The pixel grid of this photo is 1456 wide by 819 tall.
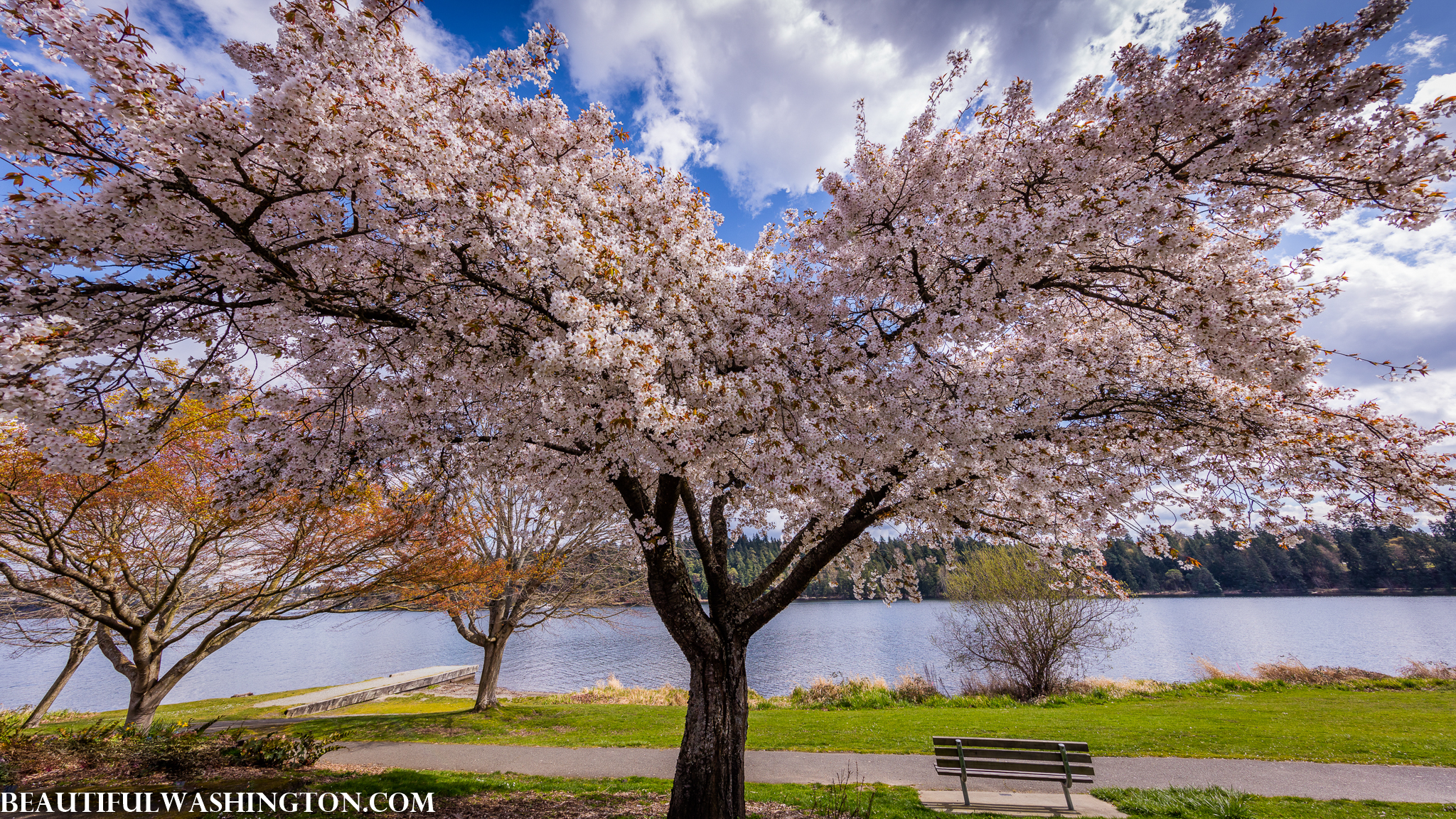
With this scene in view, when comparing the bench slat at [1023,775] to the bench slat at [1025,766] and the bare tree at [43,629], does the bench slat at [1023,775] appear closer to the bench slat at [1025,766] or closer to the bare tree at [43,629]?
the bench slat at [1025,766]

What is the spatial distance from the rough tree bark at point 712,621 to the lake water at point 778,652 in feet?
39.0

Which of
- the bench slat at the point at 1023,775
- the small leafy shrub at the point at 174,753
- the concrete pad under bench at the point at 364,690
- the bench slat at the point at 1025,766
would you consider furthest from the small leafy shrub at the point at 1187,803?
the concrete pad under bench at the point at 364,690

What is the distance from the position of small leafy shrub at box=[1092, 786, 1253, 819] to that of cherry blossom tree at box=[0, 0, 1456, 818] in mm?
3133

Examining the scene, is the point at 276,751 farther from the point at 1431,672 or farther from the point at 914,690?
the point at 1431,672

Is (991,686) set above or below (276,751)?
below

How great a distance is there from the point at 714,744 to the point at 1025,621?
15.0 m

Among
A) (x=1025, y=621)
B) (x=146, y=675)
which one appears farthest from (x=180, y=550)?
(x=1025, y=621)

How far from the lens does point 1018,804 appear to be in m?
7.49

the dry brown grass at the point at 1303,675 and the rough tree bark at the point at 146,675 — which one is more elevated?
the rough tree bark at the point at 146,675

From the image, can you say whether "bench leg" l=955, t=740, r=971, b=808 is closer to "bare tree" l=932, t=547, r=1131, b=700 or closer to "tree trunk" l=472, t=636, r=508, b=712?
"bare tree" l=932, t=547, r=1131, b=700

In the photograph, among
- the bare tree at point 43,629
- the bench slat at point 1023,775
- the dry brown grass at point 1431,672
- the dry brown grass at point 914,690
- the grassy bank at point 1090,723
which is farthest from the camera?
the dry brown grass at point 914,690

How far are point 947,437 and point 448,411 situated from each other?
5954mm

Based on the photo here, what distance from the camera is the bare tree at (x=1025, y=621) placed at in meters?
16.6

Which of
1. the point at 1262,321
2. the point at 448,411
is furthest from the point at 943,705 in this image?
the point at 448,411
